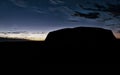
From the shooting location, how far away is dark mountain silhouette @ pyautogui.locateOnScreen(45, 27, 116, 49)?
13188 millimetres

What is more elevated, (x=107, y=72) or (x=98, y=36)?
(x=98, y=36)

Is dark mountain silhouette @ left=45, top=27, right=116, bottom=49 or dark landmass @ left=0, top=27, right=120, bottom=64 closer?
dark landmass @ left=0, top=27, right=120, bottom=64

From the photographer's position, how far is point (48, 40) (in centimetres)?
1423

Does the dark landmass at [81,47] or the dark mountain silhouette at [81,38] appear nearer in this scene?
the dark landmass at [81,47]

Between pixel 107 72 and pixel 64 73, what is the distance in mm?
2073

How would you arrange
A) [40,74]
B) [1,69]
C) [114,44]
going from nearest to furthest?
1. [40,74]
2. [1,69]
3. [114,44]

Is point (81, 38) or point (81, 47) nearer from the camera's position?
point (81, 47)

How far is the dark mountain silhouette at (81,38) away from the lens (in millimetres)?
13188

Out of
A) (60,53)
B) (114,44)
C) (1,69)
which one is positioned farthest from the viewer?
(114,44)

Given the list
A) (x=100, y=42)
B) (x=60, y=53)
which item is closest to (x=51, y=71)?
(x=60, y=53)

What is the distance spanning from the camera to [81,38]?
1332 cm

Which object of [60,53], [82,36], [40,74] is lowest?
[40,74]

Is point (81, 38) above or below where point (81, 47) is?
above

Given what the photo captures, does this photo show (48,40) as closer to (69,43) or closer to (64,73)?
(69,43)
